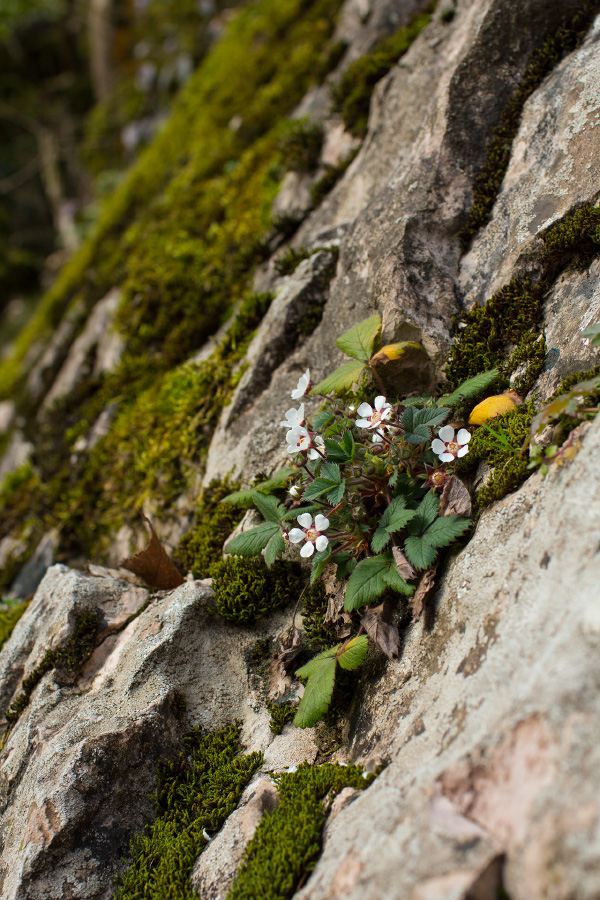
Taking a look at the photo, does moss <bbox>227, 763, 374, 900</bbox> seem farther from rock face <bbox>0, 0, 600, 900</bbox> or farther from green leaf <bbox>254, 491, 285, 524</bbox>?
green leaf <bbox>254, 491, 285, 524</bbox>

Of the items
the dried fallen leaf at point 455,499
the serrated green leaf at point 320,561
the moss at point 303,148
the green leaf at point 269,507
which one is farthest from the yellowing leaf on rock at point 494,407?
the moss at point 303,148

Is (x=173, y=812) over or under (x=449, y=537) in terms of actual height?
under

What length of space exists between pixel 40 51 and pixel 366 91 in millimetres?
20675

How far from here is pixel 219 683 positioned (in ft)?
11.1

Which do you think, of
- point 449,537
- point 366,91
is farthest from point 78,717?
point 366,91

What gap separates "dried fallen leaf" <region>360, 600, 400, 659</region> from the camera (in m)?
2.83

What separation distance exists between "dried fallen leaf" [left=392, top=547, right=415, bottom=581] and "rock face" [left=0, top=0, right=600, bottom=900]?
0.21 metres

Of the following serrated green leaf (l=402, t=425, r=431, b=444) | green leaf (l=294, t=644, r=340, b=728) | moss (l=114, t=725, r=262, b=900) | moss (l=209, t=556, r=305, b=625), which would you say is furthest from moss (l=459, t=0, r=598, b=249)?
moss (l=114, t=725, r=262, b=900)

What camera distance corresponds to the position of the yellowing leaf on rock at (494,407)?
3082 millimetres

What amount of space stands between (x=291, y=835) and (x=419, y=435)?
1.93m

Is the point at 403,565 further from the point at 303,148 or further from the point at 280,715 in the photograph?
the point at 303,148

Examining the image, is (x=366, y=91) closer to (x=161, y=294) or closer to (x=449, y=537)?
(x=161, y=294)

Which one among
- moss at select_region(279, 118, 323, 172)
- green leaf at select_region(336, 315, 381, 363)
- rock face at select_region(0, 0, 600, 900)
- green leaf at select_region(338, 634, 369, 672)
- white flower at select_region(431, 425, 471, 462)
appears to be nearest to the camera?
rock face at select_region(0, 0, 600, 900)

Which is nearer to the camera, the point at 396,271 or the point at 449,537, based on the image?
the point at 449,537
